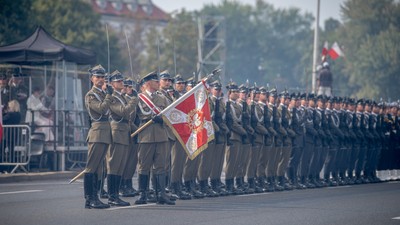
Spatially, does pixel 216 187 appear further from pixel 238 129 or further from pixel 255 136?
pixel 255 136

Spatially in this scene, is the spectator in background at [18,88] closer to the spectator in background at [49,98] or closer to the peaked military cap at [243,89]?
the spectator in background at [49,98]

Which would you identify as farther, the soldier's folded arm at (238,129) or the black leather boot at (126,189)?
the soldier's folded arm at (238,129)

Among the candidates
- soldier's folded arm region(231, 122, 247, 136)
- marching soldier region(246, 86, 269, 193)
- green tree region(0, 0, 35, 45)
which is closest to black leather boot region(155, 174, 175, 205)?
soldier's folded arm region(231, 122, 247, 136)

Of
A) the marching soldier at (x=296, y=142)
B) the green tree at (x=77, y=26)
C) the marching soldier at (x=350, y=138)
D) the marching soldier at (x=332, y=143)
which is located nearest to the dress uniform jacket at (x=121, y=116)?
the marching soldier at (x=296, y=142)

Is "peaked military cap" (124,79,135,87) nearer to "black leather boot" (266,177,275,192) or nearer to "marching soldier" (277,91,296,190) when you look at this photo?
"black leather boot" (266,177,275,192)

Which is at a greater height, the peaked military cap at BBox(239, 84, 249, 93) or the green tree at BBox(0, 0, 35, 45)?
the green tree at BBox(0, 0, 35, 45)

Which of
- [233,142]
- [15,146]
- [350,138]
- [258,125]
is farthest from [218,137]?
[350,138]

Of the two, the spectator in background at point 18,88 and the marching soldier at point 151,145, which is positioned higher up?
the spectator in background at point 18,88

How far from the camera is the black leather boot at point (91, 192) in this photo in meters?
14.5

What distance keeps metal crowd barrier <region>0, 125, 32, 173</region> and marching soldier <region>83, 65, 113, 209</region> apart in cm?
715

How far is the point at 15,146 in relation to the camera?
21547 mm

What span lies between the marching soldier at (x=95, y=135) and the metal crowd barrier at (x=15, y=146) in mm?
7149

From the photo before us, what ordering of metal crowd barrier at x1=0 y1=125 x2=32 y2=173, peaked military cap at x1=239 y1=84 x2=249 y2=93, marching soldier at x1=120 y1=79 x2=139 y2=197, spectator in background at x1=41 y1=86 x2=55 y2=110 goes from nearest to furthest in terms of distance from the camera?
marching soldier at x1=120 y1=79 x2=139 y2=197 < peaked military cap at x1=239 y1=84 x2=249 y2=93 < metal crowd barrier at x1=0 y1=125 x2=32 y2=173 < spectator in background at x1=41 y1=86 x2=55 y2=110

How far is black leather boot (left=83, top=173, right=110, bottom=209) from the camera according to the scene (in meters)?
14.5
